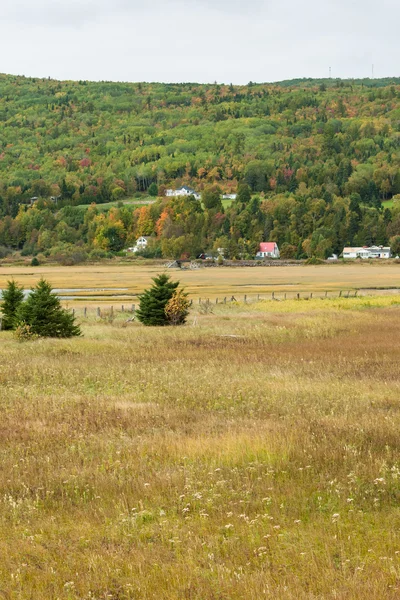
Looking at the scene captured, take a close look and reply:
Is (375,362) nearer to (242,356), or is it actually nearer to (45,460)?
(242,356)

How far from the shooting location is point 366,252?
622ft

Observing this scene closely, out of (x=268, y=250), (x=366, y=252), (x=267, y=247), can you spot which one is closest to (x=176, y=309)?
(x=366, y=252)

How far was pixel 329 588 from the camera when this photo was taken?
24.1 ft

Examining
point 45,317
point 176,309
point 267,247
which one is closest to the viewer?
point 45,317

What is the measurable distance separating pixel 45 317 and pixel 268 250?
162 metres

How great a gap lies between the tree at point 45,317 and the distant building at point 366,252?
157003 millimetres

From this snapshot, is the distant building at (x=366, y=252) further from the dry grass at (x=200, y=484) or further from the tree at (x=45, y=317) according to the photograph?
the dry grass at (x=200, y=484)

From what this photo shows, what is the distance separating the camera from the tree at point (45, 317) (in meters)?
37.4

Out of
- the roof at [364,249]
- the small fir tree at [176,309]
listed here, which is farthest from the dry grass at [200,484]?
the roof at [364,249]

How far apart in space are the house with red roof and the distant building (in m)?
18.1

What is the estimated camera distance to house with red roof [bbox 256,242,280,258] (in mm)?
195500

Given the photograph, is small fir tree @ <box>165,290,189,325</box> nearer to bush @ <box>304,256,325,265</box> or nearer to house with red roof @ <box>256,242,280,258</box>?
bush @ <box>304,256,325,265</box>

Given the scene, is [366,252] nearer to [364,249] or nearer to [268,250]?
[364,249]

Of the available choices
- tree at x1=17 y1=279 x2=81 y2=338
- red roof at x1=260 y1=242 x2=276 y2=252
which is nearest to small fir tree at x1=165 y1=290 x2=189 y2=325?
tree at x1=17 y1=279 x2=81 y2=338
